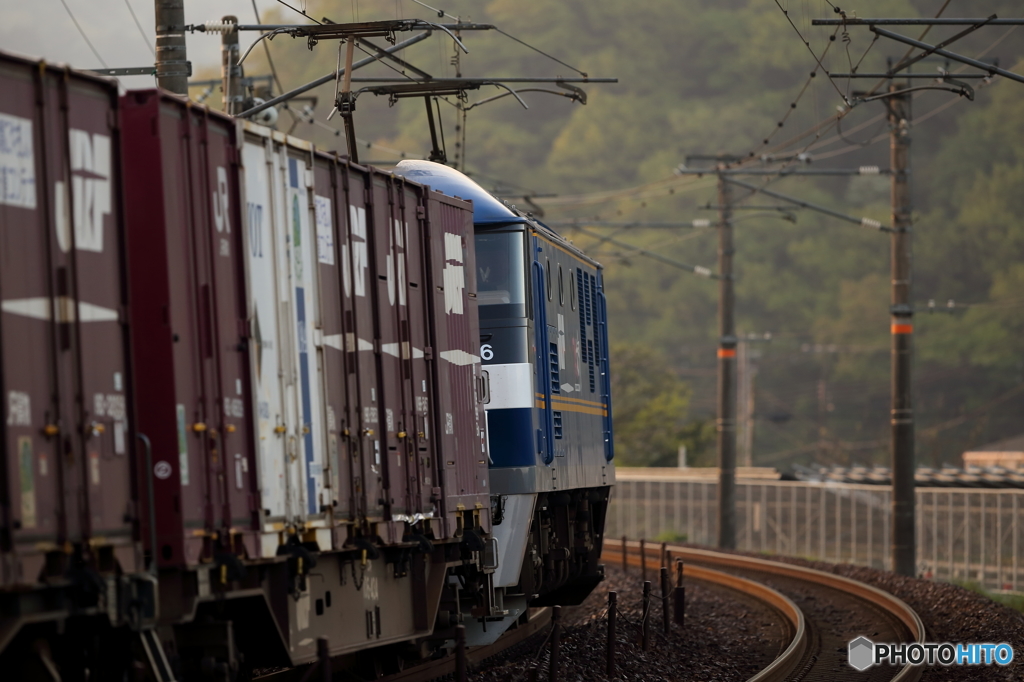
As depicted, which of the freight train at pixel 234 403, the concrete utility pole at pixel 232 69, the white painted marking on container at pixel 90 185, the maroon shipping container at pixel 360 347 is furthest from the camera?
the concrete utility pole at pixel 232 69

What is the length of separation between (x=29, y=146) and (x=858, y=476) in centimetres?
4036

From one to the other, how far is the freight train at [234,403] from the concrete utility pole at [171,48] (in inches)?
114

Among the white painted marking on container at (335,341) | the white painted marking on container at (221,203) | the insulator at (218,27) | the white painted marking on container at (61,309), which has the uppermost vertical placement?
the insulator at (218,27)

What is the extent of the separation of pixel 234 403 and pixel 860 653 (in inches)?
446

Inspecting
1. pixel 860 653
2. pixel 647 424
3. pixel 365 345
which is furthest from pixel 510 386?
pixel 647 424

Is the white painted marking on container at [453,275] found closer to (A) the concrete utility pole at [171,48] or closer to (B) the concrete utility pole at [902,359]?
(A) the concrete utility pole at [171,48]

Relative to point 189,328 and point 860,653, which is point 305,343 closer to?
point 189,328

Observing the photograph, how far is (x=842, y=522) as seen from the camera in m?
41.9

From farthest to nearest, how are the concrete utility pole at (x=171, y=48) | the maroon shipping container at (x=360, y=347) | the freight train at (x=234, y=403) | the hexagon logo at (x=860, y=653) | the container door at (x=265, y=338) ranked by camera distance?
the hexagon logo at (x=860, y=653)
the concrete utility pole at (x=171, y=48)
the maroon shipping container at (x=360, y=347)
the container door at (x=265, y=338)
the freight train at (x=234, y=403)

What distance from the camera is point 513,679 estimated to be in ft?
43.7

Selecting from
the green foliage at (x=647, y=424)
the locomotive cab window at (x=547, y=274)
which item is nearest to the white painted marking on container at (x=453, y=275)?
the locomotive cab window at (x=547, y=274)

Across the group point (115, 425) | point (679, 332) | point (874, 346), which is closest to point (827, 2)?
point (115, 425)

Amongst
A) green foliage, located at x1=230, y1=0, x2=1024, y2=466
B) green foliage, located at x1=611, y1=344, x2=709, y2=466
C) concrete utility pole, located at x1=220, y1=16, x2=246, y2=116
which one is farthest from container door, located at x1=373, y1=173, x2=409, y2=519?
green foliage, located at x1=230, y1=0, x2=1024, y2=466

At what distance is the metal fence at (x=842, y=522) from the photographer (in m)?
36.2
